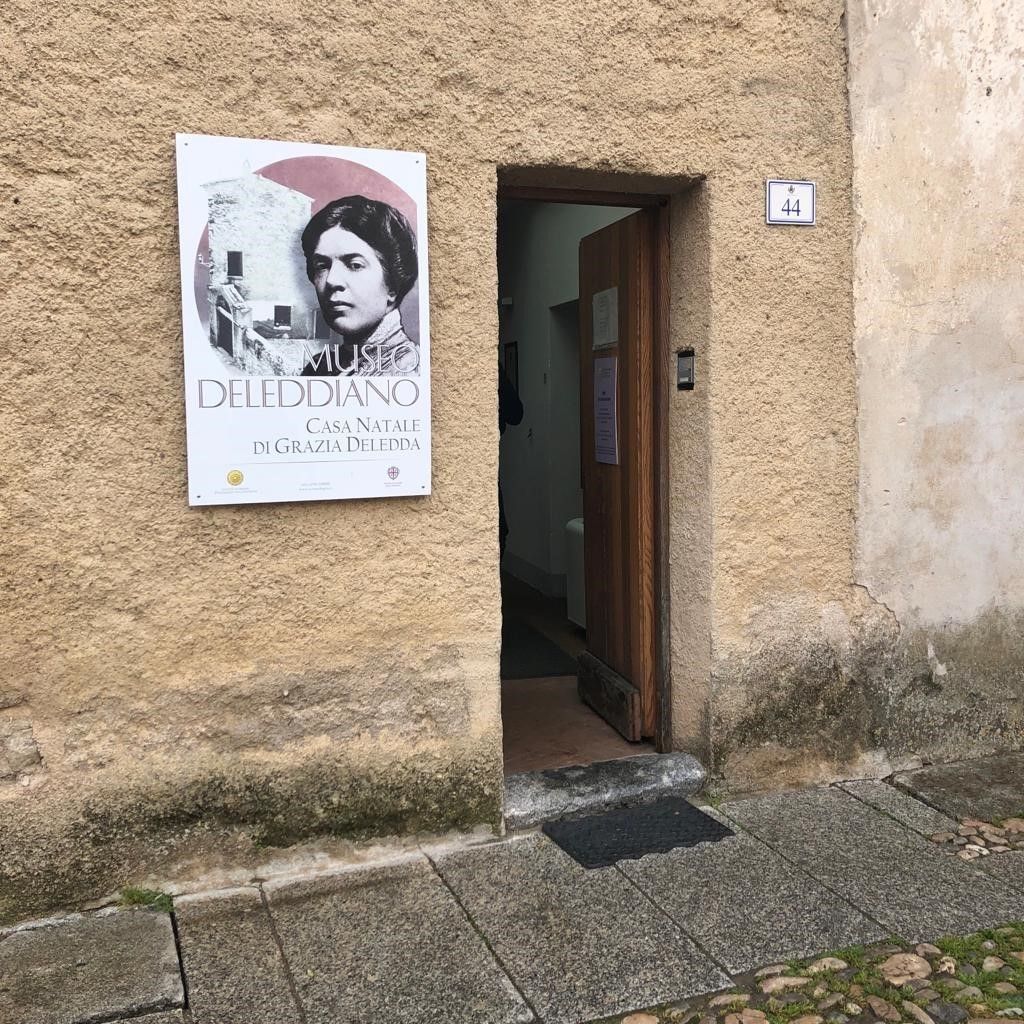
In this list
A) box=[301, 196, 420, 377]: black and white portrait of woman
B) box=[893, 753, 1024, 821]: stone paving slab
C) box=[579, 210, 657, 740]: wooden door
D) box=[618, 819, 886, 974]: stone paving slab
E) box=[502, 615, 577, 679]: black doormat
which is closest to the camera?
box=[618, 819, 886, 974]: stone paving slab

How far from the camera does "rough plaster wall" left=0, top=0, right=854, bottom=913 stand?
113 inches

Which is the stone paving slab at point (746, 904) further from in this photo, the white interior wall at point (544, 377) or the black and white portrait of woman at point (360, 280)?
the white interior wall at point (544, 377)

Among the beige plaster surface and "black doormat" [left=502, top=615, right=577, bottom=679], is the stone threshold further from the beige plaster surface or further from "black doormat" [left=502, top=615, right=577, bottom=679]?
"black doormat" [left=502, top=615, right=577, bottom=679]

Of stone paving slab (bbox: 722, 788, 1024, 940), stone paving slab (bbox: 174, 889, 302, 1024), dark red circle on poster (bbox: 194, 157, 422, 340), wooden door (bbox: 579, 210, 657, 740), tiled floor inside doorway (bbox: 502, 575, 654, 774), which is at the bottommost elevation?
stone paving slab (bbox: 722, 788, 1024, 940)

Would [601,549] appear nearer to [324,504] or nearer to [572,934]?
[324,504]

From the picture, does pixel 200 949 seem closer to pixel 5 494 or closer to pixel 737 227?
pixel 5 494

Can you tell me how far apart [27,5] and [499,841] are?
117 inches

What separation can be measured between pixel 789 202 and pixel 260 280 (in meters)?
1.96

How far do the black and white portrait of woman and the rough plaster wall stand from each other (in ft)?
0.50

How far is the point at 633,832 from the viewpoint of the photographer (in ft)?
11.4

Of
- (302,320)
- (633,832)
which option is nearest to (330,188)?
(302,320)

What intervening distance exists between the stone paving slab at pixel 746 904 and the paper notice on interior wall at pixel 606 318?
87.2 inches

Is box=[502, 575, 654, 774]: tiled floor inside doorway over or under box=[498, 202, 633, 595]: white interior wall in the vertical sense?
under

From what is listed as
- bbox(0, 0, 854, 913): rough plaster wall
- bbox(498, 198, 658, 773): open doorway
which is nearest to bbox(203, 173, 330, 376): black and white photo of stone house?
bbox(0, 0, 854, 913): rough plaster wall
